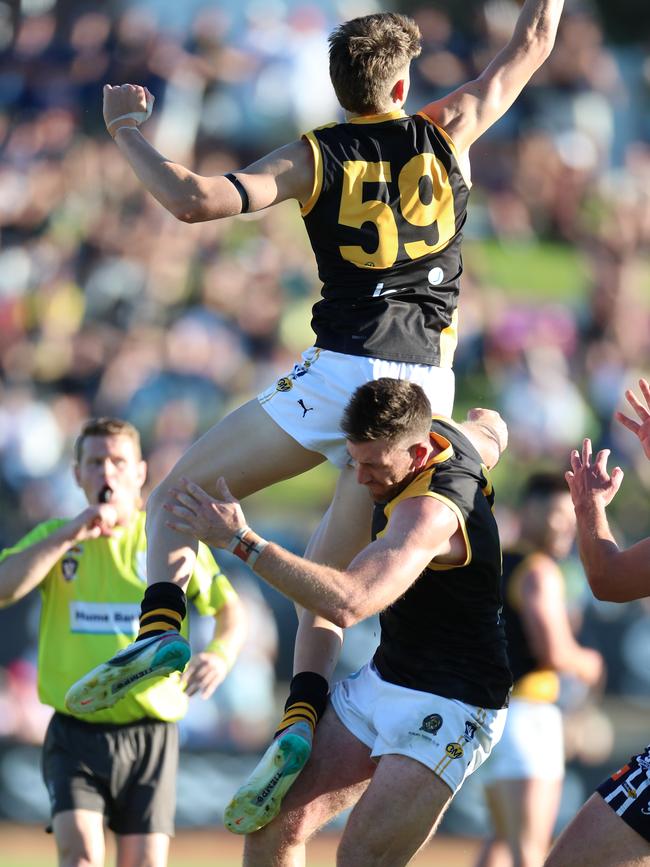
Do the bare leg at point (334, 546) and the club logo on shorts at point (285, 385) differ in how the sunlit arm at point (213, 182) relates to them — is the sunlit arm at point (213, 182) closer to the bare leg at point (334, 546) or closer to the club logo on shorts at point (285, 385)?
the club logo on shorts at point (285, 385)

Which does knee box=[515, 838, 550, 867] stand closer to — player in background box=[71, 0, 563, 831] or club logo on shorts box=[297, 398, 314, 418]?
player in background box=[71, 0, 563, 831]

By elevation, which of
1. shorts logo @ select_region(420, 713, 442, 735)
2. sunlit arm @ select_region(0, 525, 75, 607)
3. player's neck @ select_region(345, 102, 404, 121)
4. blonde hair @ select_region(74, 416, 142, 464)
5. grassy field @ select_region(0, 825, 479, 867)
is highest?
player's neck @ select_region(345, 102, 404, 121)

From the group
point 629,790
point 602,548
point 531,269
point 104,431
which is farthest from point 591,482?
point 531,269

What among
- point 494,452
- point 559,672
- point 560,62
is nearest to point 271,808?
point 494,452

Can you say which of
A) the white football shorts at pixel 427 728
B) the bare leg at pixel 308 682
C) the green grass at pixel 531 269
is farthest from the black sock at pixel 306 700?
the green grass at pixel 531 269

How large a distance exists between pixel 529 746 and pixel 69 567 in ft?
8.81

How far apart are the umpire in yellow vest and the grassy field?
14.1 ft

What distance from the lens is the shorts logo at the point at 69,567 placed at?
21.7 ft

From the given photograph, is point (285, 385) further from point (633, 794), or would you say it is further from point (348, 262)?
point (633, 794)

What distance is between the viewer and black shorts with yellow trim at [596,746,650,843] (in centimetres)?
489

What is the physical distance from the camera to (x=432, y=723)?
15.6ft

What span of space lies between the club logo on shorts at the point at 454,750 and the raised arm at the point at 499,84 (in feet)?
7.37

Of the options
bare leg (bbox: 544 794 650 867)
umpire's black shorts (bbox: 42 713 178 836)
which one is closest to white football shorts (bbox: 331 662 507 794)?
bare leg (bbox: 544 794 650 867)

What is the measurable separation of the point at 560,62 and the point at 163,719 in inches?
405
